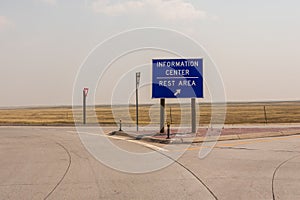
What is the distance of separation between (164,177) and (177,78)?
13427 mm

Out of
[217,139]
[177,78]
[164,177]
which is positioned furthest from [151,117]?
[164,177]

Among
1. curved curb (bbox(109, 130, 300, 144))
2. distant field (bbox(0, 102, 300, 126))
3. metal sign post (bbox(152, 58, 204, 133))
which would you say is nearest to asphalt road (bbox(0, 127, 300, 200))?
curved curb (bbox(109, 130, 300, 144))

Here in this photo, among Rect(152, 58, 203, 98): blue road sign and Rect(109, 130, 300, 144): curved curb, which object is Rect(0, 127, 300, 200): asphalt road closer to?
Rect(109, 130, 300, 144): curved curb

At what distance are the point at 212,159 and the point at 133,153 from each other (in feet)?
10.7

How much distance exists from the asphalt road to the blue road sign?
7.33 m

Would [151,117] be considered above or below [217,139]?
above

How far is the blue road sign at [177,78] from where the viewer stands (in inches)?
926

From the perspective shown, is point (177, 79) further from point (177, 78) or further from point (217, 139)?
point (217, 139)

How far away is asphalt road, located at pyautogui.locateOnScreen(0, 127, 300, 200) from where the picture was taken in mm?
8633

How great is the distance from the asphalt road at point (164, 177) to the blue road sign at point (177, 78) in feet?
24.0

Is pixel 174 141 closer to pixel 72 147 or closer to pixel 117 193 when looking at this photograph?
pixel 72 147

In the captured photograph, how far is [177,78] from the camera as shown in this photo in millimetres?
23688

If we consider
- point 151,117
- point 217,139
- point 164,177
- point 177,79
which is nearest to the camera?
point 164,177

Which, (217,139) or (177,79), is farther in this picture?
(177,79)
